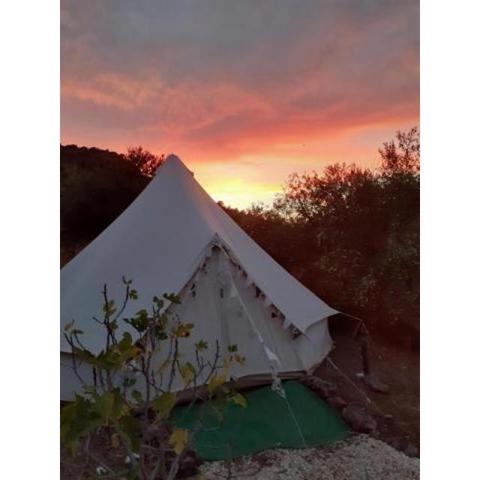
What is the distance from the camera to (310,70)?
2270 mm

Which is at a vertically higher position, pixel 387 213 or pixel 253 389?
pixel 387 213

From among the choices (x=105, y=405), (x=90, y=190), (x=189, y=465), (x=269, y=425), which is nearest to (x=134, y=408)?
(x=105, y=405)

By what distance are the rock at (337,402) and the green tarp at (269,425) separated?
21mm

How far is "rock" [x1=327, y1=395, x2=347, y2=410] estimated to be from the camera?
7.65 feet

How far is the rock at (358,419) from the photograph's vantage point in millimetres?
2291

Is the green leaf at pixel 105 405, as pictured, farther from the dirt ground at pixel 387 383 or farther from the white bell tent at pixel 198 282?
the dirt ground at pixel 387 383

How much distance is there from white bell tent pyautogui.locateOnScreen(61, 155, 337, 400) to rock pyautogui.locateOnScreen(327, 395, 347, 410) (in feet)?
0.49

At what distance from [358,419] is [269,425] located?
1.11ft

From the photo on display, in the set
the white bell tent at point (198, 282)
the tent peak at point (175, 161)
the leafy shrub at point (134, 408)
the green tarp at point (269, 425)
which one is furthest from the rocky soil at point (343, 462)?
the tent peak at point (175, 161)

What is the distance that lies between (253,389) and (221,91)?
113 centimetres
